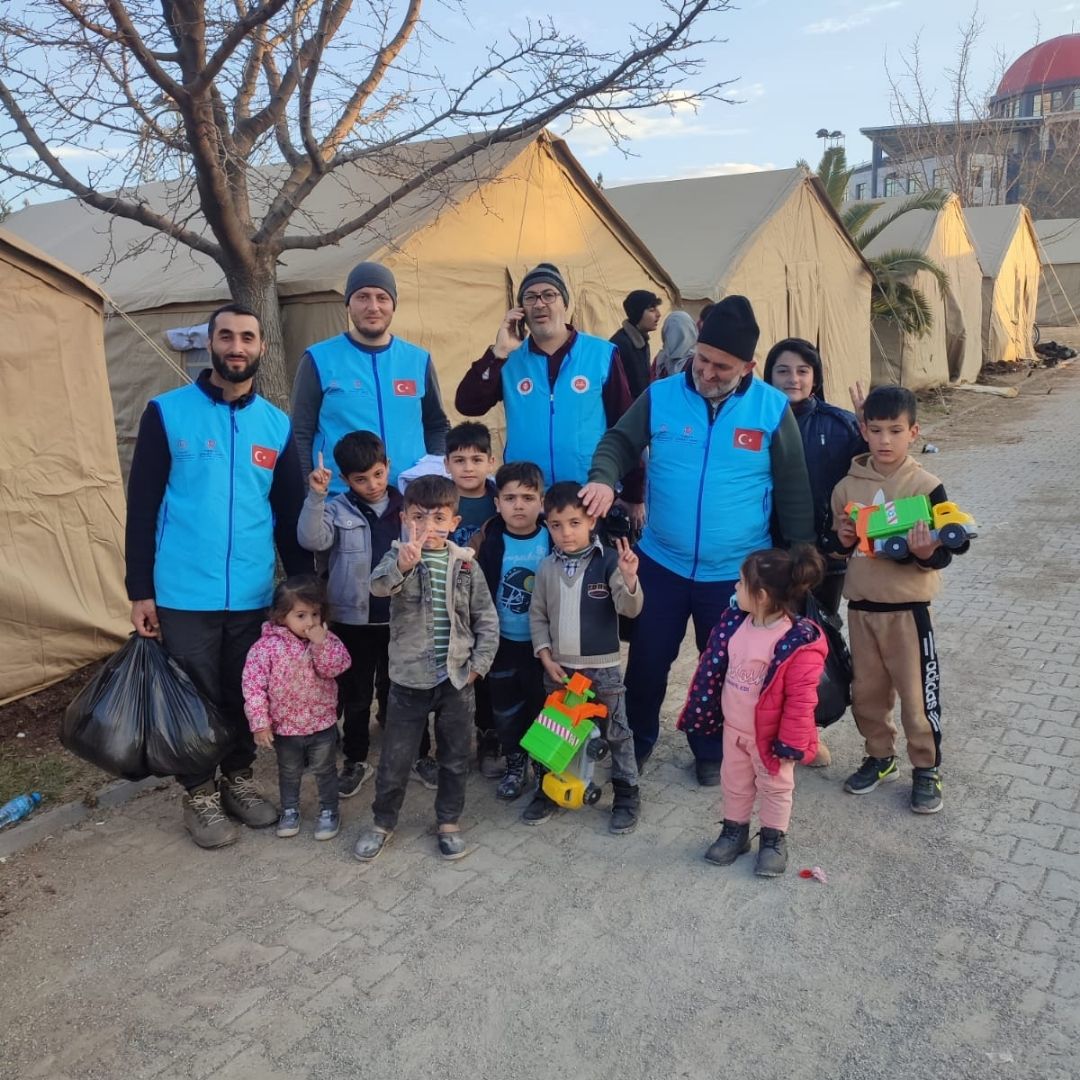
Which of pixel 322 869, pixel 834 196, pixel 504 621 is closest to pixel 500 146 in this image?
pixel 504 621

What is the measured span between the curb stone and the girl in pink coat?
2371 millimetres

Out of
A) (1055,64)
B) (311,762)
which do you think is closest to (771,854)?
(311,762)

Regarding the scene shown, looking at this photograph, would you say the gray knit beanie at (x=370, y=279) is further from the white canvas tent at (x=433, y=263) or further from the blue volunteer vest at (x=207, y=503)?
the white canvas tent at (x=433, y=263)

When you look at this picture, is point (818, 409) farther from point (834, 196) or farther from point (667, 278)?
point (834, 196)

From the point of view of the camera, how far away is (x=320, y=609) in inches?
141

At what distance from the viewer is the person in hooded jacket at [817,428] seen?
13.1 feet

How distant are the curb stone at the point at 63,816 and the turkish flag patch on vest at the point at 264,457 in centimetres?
140

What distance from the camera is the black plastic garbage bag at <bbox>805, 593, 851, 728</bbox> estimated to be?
3.59m

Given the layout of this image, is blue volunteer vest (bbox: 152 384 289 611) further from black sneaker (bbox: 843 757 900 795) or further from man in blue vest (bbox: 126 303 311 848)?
black sneaker (bbox: 843 757 900 795)

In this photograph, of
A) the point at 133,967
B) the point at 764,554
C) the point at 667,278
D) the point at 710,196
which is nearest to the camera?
the point at 133,967

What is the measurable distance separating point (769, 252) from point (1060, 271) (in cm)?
2566

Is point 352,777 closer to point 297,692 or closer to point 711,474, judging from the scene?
point 297,692

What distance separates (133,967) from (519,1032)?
126cm

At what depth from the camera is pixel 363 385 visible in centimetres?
409
